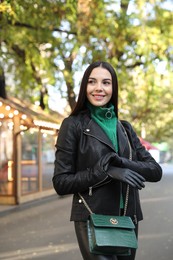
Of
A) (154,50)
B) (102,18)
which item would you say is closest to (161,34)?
(154,50)

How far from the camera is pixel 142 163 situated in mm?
2650

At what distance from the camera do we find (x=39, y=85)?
17906 mm

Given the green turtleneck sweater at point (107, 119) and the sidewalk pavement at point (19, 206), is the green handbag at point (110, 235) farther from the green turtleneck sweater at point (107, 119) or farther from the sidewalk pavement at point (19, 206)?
the sidewalk pavement at point (19, 206)

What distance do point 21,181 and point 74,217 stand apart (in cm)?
1333

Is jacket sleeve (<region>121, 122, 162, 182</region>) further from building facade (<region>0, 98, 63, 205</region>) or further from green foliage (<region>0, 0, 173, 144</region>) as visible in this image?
building facade (<region>0, 98, 63, 205</region>)

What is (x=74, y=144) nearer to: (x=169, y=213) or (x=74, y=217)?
(x=74, y=217)

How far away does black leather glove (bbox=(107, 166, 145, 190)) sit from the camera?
242 cm

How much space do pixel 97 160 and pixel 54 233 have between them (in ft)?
24.0

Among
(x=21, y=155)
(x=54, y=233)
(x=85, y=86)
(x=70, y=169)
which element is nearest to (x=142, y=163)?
(x=70, y=169)

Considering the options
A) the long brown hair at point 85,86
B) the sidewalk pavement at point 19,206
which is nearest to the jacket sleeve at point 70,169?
the long brown hair at point 85,86

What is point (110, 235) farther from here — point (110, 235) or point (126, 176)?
point (126, 176)

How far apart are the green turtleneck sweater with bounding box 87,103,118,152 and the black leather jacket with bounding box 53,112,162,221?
0.03 m

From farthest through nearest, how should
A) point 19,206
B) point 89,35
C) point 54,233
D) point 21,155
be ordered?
point 21,155, point 19,206, point 89,35, point 54,233

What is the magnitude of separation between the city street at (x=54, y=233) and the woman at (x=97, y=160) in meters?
4.51
